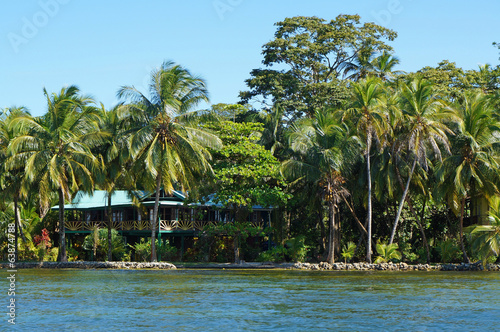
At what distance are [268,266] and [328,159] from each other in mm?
6663

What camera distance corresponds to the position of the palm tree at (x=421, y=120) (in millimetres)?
34781

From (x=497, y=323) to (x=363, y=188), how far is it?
23.5m

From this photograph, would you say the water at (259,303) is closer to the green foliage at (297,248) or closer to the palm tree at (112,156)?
the green foliage at (297,248)

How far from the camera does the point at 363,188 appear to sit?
39031 millimetres

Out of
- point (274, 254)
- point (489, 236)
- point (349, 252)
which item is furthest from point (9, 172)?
point (489, 236)

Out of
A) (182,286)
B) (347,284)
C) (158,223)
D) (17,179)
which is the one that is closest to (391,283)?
(347,284)

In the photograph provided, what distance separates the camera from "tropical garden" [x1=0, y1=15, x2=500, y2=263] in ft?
116

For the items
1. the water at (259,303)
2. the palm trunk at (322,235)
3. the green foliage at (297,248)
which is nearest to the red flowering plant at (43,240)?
the water at (259,303)

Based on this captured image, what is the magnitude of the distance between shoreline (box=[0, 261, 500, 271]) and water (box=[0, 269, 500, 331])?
220 inches

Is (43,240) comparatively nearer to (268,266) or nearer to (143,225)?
(143,225)

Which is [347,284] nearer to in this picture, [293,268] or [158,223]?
[293,268]

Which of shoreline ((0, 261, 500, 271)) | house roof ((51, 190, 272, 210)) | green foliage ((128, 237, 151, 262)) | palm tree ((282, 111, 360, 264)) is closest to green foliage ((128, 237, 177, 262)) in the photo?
green foliage ((128, 237, 151, 262))

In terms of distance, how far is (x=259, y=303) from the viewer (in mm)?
19641

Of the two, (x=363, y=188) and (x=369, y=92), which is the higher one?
(x=369, y=92)
